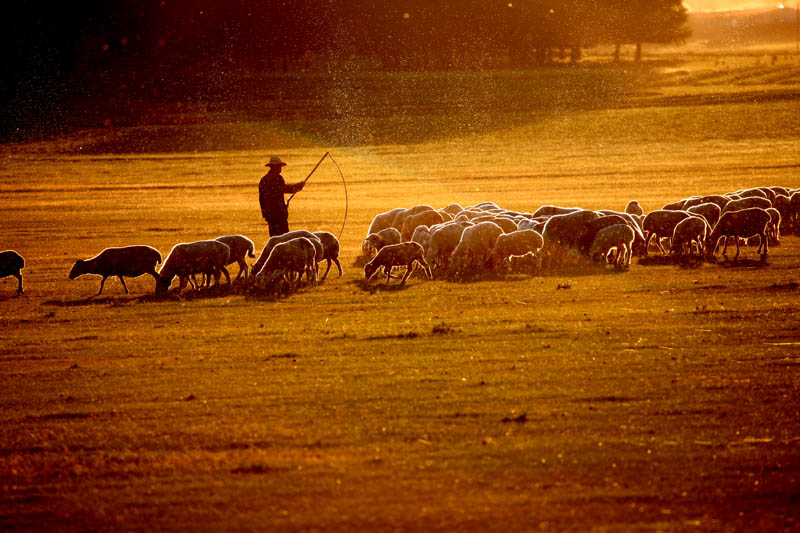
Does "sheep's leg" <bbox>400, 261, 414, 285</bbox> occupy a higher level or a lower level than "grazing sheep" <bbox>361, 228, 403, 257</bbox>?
lower

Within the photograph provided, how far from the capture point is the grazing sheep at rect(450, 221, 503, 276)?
20422 mm

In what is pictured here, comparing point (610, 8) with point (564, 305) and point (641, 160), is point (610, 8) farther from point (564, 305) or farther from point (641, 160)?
point (564, 305)

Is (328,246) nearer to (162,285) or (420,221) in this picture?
(162,285)

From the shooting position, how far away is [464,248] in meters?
20.4

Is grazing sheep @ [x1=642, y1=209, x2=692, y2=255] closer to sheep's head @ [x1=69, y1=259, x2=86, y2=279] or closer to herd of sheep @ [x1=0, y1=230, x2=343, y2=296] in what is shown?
herd of sheep @ [x1=0, y1=230, x2=343, y2=296]

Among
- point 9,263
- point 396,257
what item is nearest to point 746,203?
point 396,257

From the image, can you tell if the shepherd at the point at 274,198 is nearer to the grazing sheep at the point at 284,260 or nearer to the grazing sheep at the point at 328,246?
the grazing sheep at the point at 328,246

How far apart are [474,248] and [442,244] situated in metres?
0.77

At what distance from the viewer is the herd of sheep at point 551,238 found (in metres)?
20.2

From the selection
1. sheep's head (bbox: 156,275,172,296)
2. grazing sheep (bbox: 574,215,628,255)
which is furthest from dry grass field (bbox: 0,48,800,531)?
grazing sheep (bbox: 574,215,628,255)

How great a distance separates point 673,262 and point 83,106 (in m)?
68.2

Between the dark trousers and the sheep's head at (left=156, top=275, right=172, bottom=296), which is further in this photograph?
the dark trousers

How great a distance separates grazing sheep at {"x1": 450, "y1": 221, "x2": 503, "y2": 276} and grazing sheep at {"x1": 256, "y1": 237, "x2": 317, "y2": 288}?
310 centimetres

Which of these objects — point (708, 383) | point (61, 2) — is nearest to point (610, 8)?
point (61, 2)
